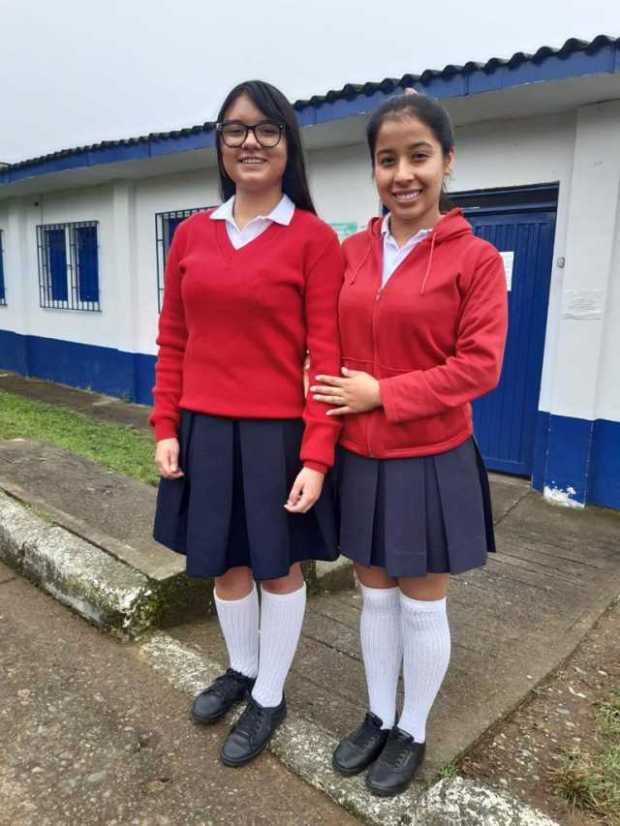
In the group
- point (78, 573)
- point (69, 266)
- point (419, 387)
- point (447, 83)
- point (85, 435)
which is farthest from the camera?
point (69, 266)

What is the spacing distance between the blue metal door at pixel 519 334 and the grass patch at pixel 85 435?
2.57 m

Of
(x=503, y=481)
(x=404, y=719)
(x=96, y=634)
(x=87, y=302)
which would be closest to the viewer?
(x=404, y=719)

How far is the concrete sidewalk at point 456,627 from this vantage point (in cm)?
205

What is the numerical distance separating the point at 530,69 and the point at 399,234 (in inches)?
109

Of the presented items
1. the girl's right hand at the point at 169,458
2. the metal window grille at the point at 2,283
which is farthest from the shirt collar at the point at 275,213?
the metal window grille at the point at 2,283

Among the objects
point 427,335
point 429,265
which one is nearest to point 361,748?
point 427,335

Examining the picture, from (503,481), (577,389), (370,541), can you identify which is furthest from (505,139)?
(370,541)

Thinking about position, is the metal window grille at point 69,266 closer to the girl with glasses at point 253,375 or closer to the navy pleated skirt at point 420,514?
the girl with glasses at point 253,375

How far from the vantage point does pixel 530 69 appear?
12.4ft

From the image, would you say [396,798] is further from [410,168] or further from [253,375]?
[410,168]

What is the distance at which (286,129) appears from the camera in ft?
5.81

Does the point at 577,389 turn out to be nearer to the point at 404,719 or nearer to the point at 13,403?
the point at 404,719

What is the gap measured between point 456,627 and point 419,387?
167 cm

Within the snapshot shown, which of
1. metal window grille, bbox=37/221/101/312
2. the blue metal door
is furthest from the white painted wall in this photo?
metal window grille, bbox=37/221/101/312
